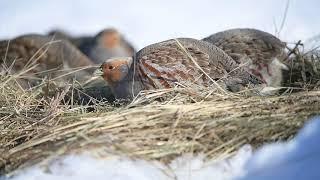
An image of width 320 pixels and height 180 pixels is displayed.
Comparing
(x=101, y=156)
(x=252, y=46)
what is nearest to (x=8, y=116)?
(x=101, y=156)

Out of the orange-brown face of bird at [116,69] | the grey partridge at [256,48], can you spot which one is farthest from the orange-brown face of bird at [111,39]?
the orange-brown face of bird at [116,69]

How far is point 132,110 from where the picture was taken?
110 inches

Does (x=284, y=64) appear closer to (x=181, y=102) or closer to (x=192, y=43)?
(x=192, y=43)

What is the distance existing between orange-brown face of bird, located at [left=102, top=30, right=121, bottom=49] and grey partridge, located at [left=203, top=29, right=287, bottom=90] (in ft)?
11.7

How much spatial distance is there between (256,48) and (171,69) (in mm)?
1233

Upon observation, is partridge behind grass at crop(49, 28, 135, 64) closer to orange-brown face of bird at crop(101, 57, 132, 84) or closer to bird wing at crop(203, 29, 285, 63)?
bird wing at crop(203, 29, 285, 63)

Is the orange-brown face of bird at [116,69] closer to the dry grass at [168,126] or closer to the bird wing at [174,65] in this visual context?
the bird wing at [174,65]

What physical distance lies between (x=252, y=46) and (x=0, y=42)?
2.72 meters

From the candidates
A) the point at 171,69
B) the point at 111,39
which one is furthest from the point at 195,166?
the point at 111,39

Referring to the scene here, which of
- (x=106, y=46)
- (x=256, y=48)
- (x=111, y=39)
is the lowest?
(x=106, y=46)

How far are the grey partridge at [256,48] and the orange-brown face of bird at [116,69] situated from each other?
874 mm

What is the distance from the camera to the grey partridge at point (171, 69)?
3.80 metres

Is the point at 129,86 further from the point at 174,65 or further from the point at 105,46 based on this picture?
the point at 105,46

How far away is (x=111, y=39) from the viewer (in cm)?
844
